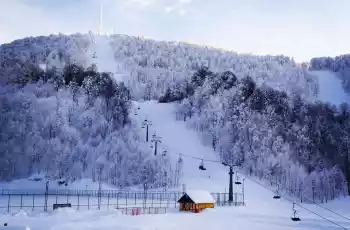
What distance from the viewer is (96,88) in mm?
114812

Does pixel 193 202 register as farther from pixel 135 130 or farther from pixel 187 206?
pixel 135 130

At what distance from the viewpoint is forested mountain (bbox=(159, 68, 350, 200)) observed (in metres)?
86.2

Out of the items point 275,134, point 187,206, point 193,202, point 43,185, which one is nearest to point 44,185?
point 43,185

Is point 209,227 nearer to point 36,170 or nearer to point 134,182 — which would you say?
point 134,182

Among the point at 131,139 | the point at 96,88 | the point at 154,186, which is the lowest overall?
the point at 154,186

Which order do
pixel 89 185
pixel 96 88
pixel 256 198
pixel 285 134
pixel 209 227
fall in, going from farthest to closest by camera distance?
pixel 96 88 < pixel 285 134 < pixel 89 185 < pixel 256 198 < pixel 209 227

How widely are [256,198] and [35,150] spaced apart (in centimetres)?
5108

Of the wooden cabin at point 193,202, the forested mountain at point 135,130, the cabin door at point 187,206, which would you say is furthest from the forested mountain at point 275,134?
the cabin door at point 187,206

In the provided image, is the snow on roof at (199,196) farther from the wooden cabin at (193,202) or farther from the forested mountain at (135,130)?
the forested mountain at (135,130)

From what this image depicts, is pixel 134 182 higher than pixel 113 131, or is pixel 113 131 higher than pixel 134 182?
pixel 113 131

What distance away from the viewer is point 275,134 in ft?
334

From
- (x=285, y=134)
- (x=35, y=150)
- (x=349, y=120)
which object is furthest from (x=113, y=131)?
(x=349, y=120)

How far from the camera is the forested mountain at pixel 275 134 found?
283ft

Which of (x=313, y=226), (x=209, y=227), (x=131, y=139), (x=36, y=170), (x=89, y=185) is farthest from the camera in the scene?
(x=131, y=139)
